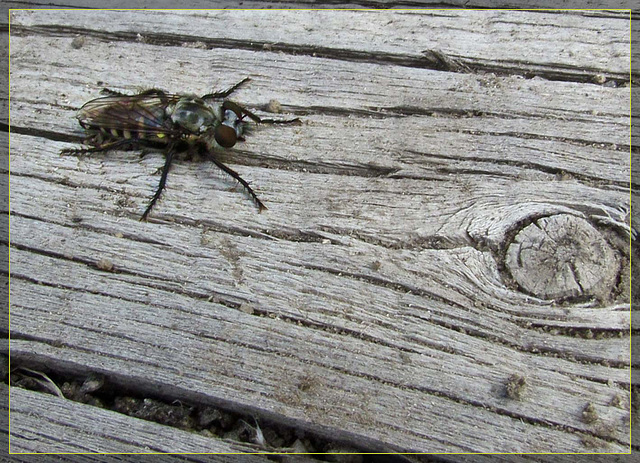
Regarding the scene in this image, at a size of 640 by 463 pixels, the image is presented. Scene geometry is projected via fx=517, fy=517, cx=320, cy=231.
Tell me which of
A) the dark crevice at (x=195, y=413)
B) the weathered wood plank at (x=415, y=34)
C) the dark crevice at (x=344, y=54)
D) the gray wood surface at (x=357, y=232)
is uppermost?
the weathered wood plank at (x=415, y=34)

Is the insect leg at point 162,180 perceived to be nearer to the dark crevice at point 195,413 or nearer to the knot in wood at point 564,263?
the dark crevice at point 195,413

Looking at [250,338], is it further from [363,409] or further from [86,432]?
[86,432]

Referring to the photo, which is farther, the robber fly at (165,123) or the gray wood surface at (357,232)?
the robber fly at (165,123)

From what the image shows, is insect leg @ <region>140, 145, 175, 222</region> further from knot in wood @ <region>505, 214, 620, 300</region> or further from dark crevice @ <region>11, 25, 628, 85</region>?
knot in wood @ <region>505, 214, 620, 300</region>

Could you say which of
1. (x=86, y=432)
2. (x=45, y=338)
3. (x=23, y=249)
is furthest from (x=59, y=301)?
(x=86, y=432)

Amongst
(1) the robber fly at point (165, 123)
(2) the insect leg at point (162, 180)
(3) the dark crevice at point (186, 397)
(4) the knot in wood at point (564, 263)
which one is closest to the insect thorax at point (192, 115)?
(1) the robber fly at point (165, 123)
